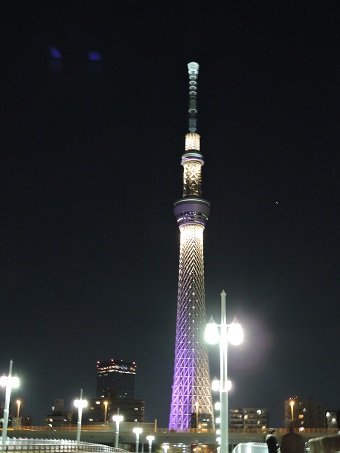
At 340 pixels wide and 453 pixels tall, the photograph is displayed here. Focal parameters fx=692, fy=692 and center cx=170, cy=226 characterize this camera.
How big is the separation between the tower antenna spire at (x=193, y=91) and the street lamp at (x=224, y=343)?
13674cm

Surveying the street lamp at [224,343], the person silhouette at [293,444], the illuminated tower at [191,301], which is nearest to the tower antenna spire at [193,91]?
the illuminated tower at [191,301]

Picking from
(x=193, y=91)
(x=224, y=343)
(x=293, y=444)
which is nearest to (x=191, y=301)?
(x=193, y=91)

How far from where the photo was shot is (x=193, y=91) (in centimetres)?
15562

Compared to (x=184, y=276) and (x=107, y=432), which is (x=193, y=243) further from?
(x=107, y=432)

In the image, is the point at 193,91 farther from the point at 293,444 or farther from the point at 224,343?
the point at 293,444

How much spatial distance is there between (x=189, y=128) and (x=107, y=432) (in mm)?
75094

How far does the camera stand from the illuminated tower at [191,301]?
131 m

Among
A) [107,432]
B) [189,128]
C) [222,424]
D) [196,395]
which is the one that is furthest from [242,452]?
[189,128]

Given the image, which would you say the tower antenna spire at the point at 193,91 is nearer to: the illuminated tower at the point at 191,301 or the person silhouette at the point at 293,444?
the illuminated tower at the point at 191,301

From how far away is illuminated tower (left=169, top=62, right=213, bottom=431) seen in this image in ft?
431

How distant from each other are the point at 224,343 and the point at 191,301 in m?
122

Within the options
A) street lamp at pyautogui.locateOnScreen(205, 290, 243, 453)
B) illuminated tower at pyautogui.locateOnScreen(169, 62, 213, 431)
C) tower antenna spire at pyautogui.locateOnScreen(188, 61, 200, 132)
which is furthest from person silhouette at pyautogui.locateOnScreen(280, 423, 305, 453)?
tower antenna spire at pyautogui.locateOnScreen(188, 61, 200, 132)

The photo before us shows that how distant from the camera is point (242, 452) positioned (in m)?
26.1

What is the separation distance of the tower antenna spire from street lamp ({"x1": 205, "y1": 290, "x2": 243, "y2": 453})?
137m
